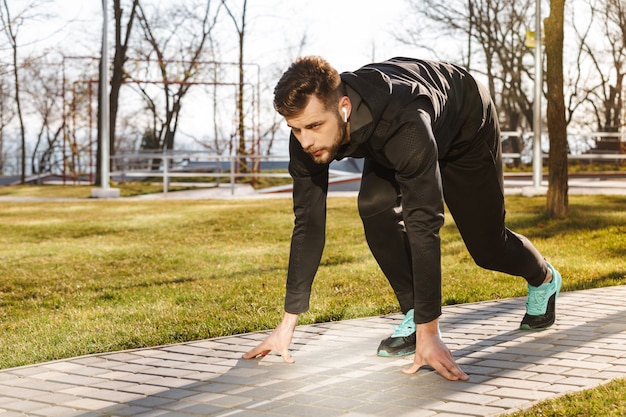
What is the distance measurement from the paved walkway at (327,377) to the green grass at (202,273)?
36cm

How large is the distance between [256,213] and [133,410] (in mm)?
11891

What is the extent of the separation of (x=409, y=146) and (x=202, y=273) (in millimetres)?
5833

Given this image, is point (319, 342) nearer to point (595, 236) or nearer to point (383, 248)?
point (383, 248)

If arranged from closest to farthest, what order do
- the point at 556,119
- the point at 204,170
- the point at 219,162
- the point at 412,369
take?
the point at 412,369 < the point at 556,119 < the point at 219,162 < the point at 204,170

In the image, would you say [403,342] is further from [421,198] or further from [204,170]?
[204,170]

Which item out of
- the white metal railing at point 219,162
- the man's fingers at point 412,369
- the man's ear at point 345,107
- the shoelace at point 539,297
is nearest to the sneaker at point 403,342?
the man's fingers at point 412,369

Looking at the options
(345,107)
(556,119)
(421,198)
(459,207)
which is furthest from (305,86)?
(556,119)

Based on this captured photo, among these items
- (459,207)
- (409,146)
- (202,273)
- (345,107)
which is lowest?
(202,273)

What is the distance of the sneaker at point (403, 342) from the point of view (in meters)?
4.87

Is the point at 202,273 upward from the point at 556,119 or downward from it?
downward

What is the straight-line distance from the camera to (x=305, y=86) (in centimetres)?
353

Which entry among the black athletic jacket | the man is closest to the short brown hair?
the man

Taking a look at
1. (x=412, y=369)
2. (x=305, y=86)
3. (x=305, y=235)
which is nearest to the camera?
(x=305, y=86)

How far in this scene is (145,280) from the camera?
8.81 metres
